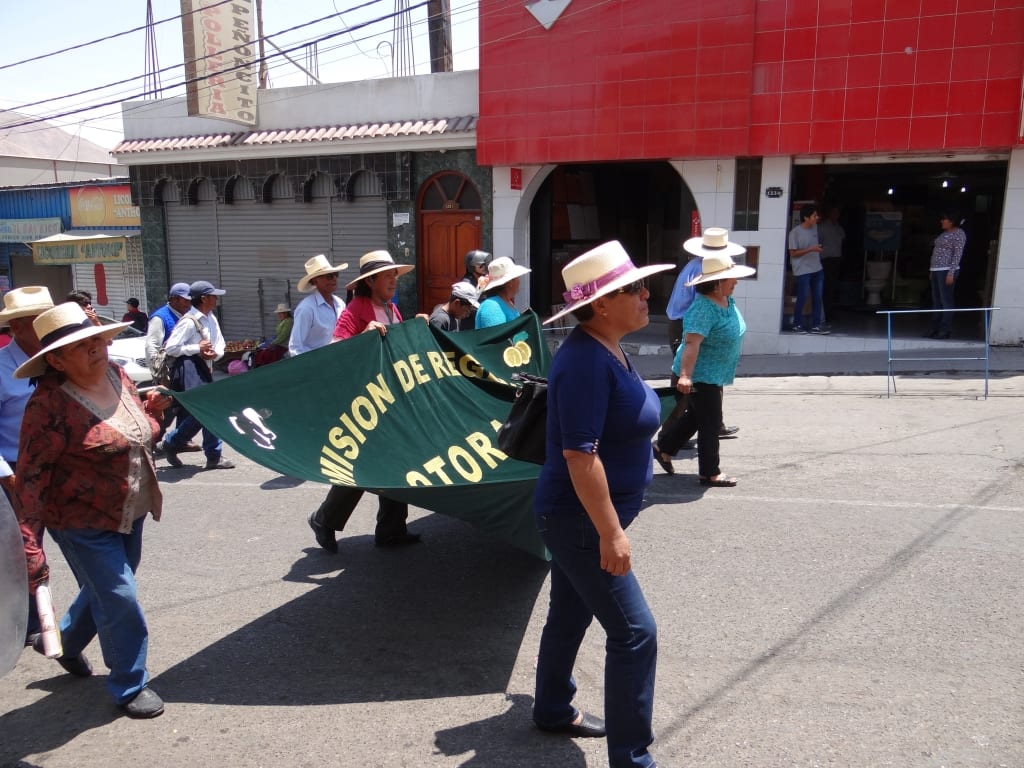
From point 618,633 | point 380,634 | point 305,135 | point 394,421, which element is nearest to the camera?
point 618,633

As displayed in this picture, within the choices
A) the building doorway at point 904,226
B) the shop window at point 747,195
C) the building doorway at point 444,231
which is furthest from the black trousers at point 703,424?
the building doorway at point 904,226

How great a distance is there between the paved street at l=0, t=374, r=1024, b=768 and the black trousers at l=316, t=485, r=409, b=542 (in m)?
0.15

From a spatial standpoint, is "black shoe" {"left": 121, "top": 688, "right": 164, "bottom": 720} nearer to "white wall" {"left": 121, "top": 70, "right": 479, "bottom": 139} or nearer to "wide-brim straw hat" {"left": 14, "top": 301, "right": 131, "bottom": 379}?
"wide-brim straw hat" {"left": 14, "top": 301, "right": 131, "bottom": 379}

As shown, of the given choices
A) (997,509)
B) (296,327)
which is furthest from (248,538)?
(997,509)

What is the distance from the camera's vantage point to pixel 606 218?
17234 mm

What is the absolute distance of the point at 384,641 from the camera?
165 inches

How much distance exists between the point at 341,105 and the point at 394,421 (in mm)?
12104

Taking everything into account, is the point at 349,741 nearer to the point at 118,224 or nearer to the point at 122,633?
the point at 122,633

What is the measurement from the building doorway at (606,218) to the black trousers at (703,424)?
8.85 m

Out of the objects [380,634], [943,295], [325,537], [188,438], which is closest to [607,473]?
[380,634]

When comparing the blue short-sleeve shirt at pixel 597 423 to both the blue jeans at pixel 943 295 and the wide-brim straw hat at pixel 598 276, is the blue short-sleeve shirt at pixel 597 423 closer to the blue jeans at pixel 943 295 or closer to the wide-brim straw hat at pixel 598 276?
the wide-brim straw hat at pixel 598 276

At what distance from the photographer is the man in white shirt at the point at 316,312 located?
673cm

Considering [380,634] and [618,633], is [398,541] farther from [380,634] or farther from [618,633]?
[618,633]

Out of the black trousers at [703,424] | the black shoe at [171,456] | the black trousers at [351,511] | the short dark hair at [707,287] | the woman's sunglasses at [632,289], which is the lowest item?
the black shoe at [171,456]
